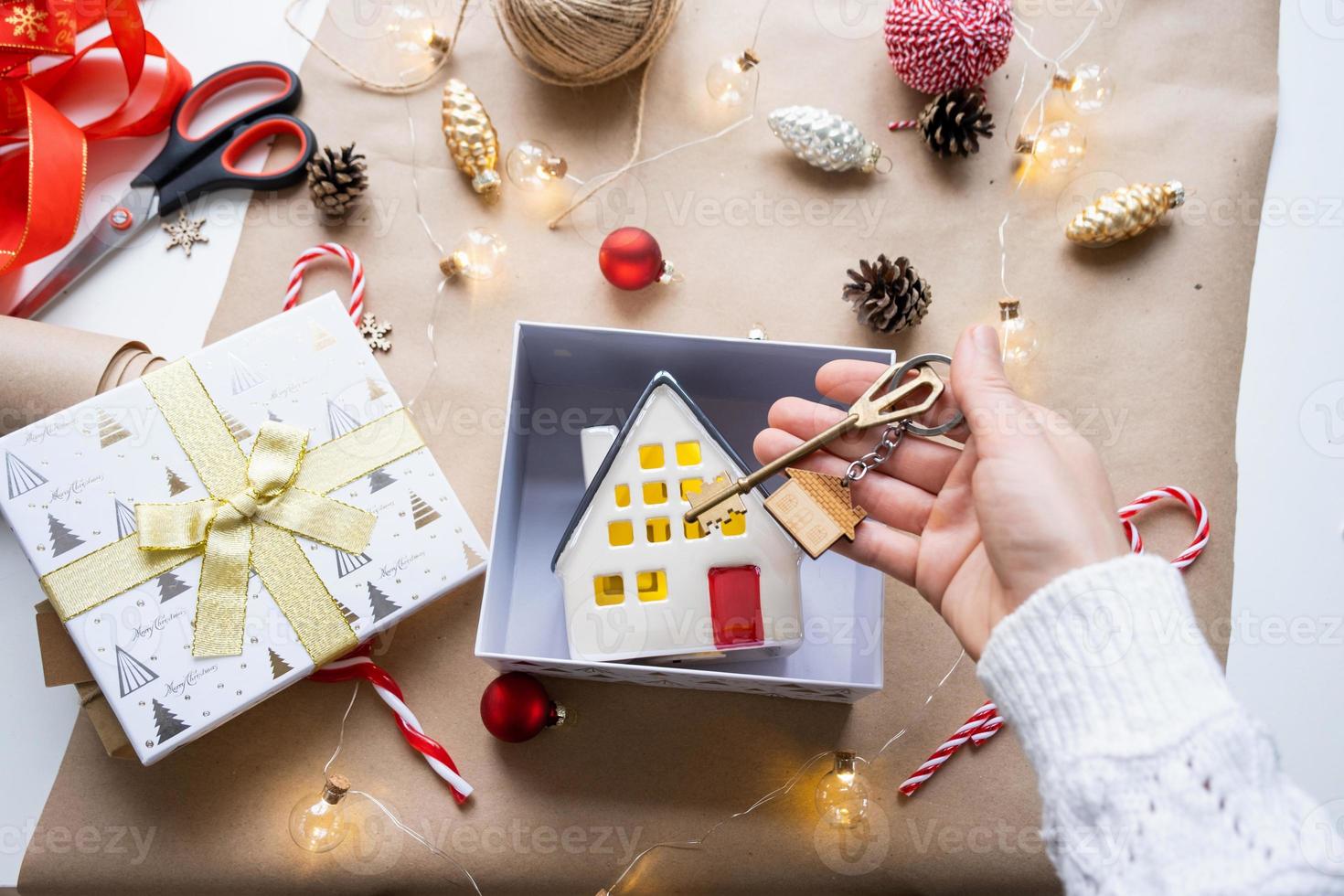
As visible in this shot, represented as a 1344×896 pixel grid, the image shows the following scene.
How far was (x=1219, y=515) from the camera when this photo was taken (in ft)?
4.00

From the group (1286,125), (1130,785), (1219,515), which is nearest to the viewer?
(1130,785)

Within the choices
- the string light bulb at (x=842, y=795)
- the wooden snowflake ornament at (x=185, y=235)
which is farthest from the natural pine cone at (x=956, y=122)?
the wooden snowflake ornament at (x=185, y=235)

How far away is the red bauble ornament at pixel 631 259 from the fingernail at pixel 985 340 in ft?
1.44

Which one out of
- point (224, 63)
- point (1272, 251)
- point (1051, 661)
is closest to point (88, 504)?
point (224, 63)

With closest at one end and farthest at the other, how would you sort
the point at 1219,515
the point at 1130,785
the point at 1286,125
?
the point at 1130,785 → the point at 1219,515 → the point at 1286,125

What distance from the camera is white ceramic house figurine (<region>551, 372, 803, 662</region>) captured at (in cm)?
107

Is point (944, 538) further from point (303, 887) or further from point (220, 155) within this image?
point (220, 155)

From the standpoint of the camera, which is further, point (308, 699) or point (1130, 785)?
point (308, 699)

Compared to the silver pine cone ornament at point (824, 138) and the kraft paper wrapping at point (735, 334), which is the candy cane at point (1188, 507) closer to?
the kraft paper wrapping at point (735, 334)

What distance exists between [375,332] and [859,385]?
0.67 metres

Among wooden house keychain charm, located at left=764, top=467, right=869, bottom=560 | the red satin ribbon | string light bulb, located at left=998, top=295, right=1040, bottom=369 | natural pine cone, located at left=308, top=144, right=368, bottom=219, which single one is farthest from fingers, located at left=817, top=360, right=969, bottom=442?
the red satin ribbon

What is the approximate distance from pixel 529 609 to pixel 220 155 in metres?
0.79

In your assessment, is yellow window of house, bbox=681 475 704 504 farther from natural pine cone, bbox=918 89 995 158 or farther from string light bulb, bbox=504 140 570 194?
natural pine cone, bbox=918 89 995 158

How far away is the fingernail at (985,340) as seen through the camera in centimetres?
97
